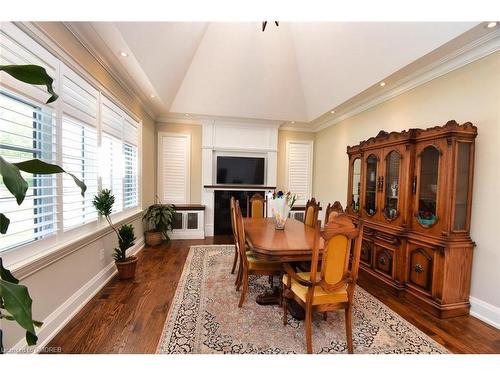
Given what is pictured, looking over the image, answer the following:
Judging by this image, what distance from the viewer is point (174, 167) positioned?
16.9 ft

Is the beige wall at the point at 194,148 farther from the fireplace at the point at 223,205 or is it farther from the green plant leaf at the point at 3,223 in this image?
the green plant leaf at the point at 3,223

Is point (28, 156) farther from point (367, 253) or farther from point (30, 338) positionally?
point (367, 253)

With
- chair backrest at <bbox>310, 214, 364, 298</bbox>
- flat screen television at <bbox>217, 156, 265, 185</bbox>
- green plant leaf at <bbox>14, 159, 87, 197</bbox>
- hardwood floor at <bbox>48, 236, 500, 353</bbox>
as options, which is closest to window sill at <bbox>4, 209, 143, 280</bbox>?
hardwood floor at <bbox>48, 236, 500, 353</bbox>

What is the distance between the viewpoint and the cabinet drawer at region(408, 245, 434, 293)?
2354 mm

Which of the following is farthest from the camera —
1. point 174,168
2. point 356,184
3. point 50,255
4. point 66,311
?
point 174,168

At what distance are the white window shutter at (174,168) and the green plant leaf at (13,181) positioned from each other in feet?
14.5

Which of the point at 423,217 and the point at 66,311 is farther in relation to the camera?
the point at 423,217

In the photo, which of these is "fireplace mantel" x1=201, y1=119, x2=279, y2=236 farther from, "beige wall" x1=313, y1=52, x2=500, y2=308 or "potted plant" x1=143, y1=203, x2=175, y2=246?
"beige wall" x1=313, y1=52, x2=500, y2=308

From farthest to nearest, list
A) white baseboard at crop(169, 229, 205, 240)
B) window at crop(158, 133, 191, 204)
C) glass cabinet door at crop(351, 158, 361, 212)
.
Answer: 1. window at crop(158, 133, 191, 204)
2. white baseboard at crop(169, 229, 205, 240)
3. glass cabinet door at crop(351, 158, 361, 212)

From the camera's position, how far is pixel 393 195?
9.36 feet

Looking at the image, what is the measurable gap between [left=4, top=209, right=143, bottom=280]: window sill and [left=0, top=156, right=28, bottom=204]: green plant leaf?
108 centimetres

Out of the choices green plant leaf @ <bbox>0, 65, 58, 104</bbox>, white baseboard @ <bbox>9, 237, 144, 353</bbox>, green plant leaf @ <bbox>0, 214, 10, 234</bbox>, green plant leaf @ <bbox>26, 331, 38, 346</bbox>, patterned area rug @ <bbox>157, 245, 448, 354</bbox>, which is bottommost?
patterned area rug @ <bbox>157, 245, 448, 354</bbox>

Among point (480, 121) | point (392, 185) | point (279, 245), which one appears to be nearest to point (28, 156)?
point (279, 245)

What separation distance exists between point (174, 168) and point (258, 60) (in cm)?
290
